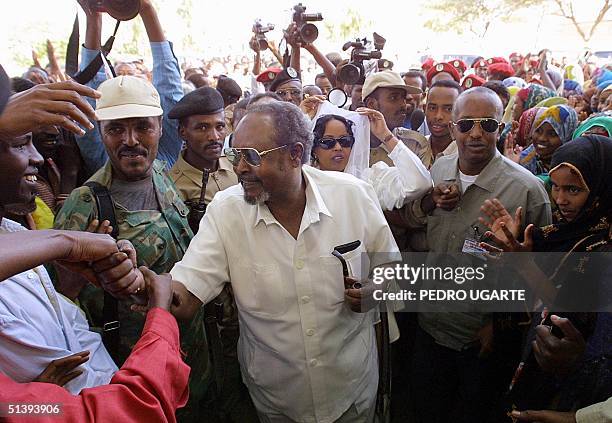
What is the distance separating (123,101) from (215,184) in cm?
94

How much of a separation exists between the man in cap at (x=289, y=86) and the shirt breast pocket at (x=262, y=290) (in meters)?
3.04

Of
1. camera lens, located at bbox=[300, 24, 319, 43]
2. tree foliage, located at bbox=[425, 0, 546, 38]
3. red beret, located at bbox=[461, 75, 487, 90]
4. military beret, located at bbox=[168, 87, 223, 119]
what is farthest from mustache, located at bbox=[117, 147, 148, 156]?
tree foliage, located at bbox=[425, 0, 546, 38]

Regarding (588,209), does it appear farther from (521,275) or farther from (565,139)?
(565,139)

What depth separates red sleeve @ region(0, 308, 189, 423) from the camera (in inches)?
45.3

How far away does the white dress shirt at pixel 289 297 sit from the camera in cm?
213

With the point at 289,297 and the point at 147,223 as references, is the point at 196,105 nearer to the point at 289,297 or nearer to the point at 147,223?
the point at 147,223

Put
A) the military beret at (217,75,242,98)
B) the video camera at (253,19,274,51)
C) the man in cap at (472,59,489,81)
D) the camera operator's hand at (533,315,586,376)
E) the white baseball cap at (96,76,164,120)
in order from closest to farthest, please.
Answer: the camera operator's hand at (533,315,586,376) → the white baseball cap at (96,76,164,120) → the military beret at (217,75,242,98) → the video camera at (253,19,274,51) → the man in cap at (472,59,489,81)

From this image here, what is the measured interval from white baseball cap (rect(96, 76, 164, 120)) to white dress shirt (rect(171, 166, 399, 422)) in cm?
71

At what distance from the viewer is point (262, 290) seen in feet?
7.06

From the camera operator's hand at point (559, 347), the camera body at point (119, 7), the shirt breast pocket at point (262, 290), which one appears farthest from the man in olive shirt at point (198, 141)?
the camera operator's hand at point (559, 347)

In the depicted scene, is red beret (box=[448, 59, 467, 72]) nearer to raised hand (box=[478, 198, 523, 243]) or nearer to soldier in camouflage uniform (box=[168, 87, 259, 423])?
soldier in camouflage uniform (box=[168, 87, 259, 423])

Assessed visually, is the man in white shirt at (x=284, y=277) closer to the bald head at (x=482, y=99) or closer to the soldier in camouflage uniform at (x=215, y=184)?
the soldier in camouflage uniform at (x=215, y=184)

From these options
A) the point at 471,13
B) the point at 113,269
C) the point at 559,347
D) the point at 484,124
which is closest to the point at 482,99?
the point at 484,124

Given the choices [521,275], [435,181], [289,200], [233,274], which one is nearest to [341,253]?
[289,200]
